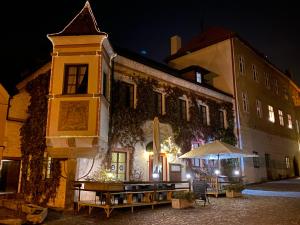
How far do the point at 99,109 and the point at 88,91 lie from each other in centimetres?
91

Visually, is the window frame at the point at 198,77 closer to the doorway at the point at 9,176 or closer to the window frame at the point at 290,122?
the doorway at the point at 9,176

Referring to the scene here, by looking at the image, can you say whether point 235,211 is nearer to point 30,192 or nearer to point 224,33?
point 30,192

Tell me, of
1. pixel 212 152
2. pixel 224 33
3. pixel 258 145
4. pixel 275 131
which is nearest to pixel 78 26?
pixel 212 152

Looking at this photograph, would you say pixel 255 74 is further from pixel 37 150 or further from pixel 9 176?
pixel 9 176

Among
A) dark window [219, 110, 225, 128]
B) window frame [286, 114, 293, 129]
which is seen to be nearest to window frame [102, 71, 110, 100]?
dark window [219, 110, 225, 128]

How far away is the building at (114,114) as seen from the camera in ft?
36.7

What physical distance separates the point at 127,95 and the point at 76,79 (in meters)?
3.44

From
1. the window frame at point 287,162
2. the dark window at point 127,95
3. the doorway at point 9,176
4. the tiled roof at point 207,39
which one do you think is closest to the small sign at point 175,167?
the dark window at point 127,95

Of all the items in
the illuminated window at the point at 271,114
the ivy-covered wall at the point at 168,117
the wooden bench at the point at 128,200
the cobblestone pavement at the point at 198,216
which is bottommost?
the cobblestone pavement at the point at 198,216

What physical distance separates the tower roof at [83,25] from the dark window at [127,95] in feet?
10.8

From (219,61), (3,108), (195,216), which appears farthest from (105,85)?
(219,61)

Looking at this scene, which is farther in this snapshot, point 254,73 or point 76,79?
point 254,73

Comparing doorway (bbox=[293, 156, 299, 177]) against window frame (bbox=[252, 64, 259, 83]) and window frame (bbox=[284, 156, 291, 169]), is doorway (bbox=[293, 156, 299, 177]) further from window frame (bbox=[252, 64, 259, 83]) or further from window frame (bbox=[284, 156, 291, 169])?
window frame (bbox=[252, 64, 259, 83])

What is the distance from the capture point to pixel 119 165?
1316 cm
